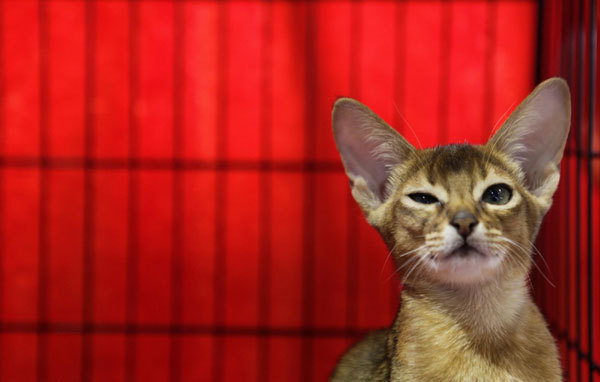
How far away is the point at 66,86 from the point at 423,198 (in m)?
1.05

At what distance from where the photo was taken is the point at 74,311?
65.3 inches

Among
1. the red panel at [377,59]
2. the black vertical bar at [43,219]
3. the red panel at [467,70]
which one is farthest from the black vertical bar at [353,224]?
the black vertical bar at [43,219]

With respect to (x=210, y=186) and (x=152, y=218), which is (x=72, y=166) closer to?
(x=152, y=218)

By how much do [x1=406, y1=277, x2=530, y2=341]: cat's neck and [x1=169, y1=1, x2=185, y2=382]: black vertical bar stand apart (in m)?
0.84

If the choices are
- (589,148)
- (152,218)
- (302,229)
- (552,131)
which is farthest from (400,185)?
(152,218)

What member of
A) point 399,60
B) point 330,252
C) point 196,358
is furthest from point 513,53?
point 196,358

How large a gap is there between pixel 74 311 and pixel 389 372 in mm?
962

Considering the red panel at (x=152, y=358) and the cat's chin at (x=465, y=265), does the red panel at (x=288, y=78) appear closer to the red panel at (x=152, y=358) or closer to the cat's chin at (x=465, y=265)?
the red panel at (x=152, y=358)

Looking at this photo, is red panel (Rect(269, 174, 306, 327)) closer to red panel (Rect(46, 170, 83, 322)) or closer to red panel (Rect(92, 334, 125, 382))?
red panel (Rect(92, 334, 125, 382))

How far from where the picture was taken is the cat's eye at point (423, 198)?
3.38ft

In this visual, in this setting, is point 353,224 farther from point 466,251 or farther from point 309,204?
point 466,251

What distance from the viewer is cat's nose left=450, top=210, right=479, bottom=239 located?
2.97 feet

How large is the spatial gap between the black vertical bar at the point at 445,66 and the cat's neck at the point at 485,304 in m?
0.71

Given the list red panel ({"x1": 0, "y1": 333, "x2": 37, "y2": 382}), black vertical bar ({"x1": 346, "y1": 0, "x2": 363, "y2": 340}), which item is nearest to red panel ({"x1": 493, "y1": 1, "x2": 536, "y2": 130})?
black vertical bar ({"x1": 346, "y1": 0, "x2": 363, "y2": 340})
